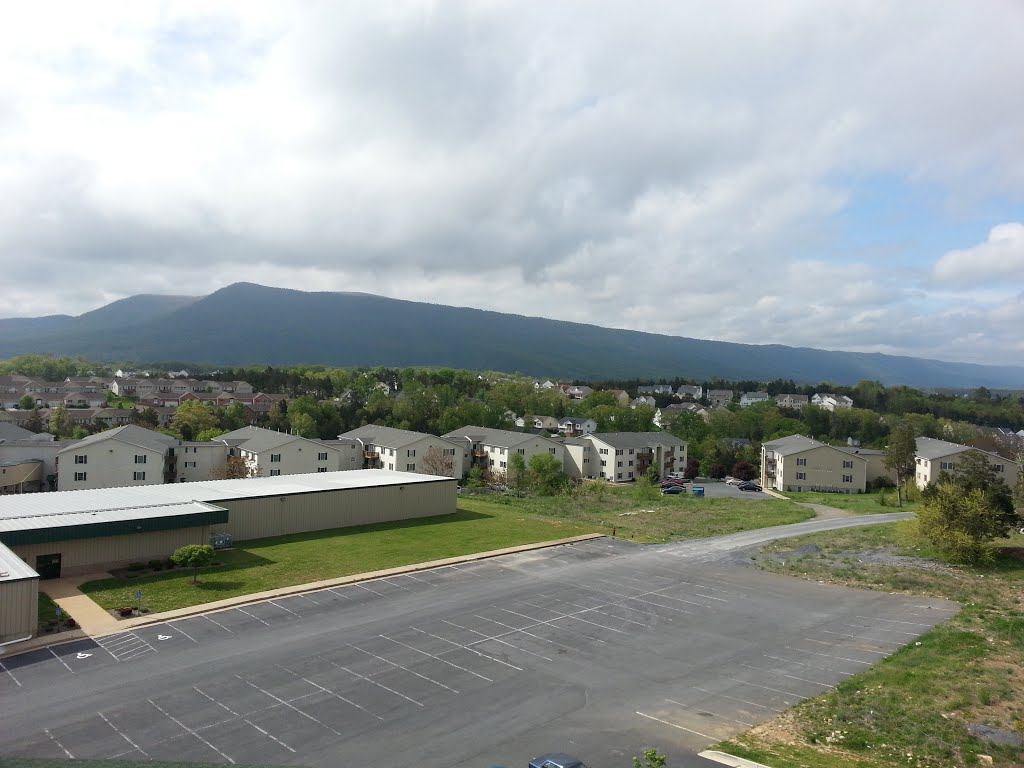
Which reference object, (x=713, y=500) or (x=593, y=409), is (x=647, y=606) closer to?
(x=713, y=500)

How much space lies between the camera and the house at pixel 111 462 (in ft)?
191

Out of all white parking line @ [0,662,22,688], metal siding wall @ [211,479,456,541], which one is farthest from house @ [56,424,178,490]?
white parking line @ [0,662,22,688]

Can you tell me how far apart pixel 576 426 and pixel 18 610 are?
358 feet

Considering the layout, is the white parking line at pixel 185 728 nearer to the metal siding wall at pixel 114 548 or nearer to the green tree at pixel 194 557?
the green tree at pixel 194 557

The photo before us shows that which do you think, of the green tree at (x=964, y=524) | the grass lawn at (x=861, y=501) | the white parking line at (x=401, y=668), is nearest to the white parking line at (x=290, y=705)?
the white parking line at (x=401, y=668)

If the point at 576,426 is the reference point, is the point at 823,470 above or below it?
below

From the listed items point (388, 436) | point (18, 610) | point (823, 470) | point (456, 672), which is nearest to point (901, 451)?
A: point (823, 470)

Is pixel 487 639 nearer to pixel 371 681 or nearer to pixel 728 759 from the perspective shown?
pixel 371 681

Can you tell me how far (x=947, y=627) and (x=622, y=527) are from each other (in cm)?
2260

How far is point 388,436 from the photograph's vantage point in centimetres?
7788

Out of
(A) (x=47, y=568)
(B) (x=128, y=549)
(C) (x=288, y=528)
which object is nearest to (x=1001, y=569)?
(C) (x=288, y=528)

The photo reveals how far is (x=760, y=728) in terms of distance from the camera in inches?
661

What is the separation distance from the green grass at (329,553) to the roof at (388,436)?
88.4 ft

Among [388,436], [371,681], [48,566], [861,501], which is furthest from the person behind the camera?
[388,436]
